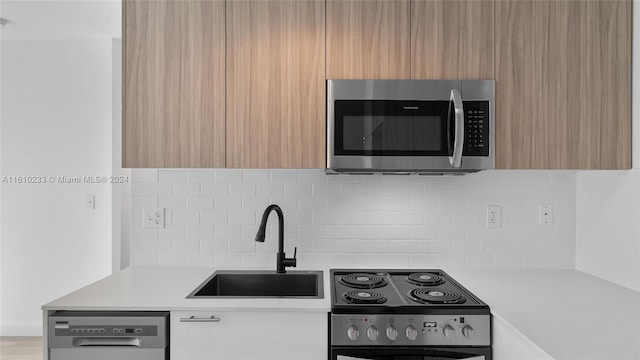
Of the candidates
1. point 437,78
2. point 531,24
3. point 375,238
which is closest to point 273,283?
point 375,238

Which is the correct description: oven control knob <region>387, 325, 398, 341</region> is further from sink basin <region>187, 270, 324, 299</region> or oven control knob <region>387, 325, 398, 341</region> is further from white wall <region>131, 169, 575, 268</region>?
white wall <region>131, 169, 575, 268</region>

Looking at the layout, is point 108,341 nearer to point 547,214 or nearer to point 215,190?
point 215,190

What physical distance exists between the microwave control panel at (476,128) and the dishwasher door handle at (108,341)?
1.57 meters

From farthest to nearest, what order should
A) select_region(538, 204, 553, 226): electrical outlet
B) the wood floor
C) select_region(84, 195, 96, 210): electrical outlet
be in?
select_region(84, 195, 96, 210): electrical outlet < the wood floor < select_region(538, 204, 553, 226): electrical outlet

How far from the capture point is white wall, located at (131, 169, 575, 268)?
234 cm

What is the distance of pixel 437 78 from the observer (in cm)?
200

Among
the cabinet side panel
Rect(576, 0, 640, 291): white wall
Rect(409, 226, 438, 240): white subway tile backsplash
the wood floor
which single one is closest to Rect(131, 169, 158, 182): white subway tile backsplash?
Rect(409, 226, 438, 240): white subway tile backsplash

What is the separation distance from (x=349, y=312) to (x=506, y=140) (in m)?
1.07

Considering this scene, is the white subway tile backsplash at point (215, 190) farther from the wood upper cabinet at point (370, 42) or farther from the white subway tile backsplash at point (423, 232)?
the white subway tile backsplash at point (423, 232)

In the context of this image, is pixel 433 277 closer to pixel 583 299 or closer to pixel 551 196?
pixel 583 299

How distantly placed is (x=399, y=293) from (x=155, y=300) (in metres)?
1.00

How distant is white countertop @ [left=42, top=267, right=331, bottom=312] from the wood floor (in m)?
1.99

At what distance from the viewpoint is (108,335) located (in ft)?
5.39

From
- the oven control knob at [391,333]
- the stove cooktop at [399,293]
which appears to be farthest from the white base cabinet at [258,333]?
the oven control knob at [391,333]
